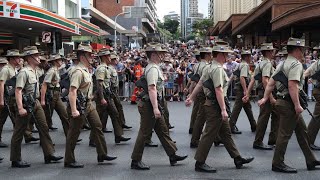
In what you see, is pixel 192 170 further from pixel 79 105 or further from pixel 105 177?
pixel 79 105

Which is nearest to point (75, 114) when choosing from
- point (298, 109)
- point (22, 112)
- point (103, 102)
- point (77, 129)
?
point (77, 129)

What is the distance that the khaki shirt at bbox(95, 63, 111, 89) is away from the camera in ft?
32.8

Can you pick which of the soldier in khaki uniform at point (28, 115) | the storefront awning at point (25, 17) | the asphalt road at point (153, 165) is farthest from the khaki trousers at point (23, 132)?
the storefront awning at point (25, 17)

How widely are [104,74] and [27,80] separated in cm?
241

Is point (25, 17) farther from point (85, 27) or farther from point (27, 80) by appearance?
point (27, 80)

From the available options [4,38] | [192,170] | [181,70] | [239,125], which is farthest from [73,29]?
[192,170]

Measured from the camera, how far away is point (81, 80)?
7.50 metres

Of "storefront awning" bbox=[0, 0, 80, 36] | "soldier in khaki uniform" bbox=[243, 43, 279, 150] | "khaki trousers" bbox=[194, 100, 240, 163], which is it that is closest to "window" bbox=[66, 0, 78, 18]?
"storefront awning" bbox=[0, 0, 80, 36]

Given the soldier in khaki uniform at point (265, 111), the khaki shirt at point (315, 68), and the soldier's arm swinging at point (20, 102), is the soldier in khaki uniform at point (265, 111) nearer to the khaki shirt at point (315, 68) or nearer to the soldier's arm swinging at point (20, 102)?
the khaki shirt at point (315, 68)

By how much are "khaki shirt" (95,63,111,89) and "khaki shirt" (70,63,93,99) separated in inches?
87.7

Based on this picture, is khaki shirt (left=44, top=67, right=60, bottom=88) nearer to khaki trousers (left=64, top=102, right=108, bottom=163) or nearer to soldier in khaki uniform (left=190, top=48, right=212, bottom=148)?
khaki trousers (left=64, top=102, right=108, bottom=163)

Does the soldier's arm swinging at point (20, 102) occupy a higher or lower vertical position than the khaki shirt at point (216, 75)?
lower

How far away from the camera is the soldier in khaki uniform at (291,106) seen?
23.1 ft

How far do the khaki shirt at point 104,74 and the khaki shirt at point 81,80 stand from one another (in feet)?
7.31
